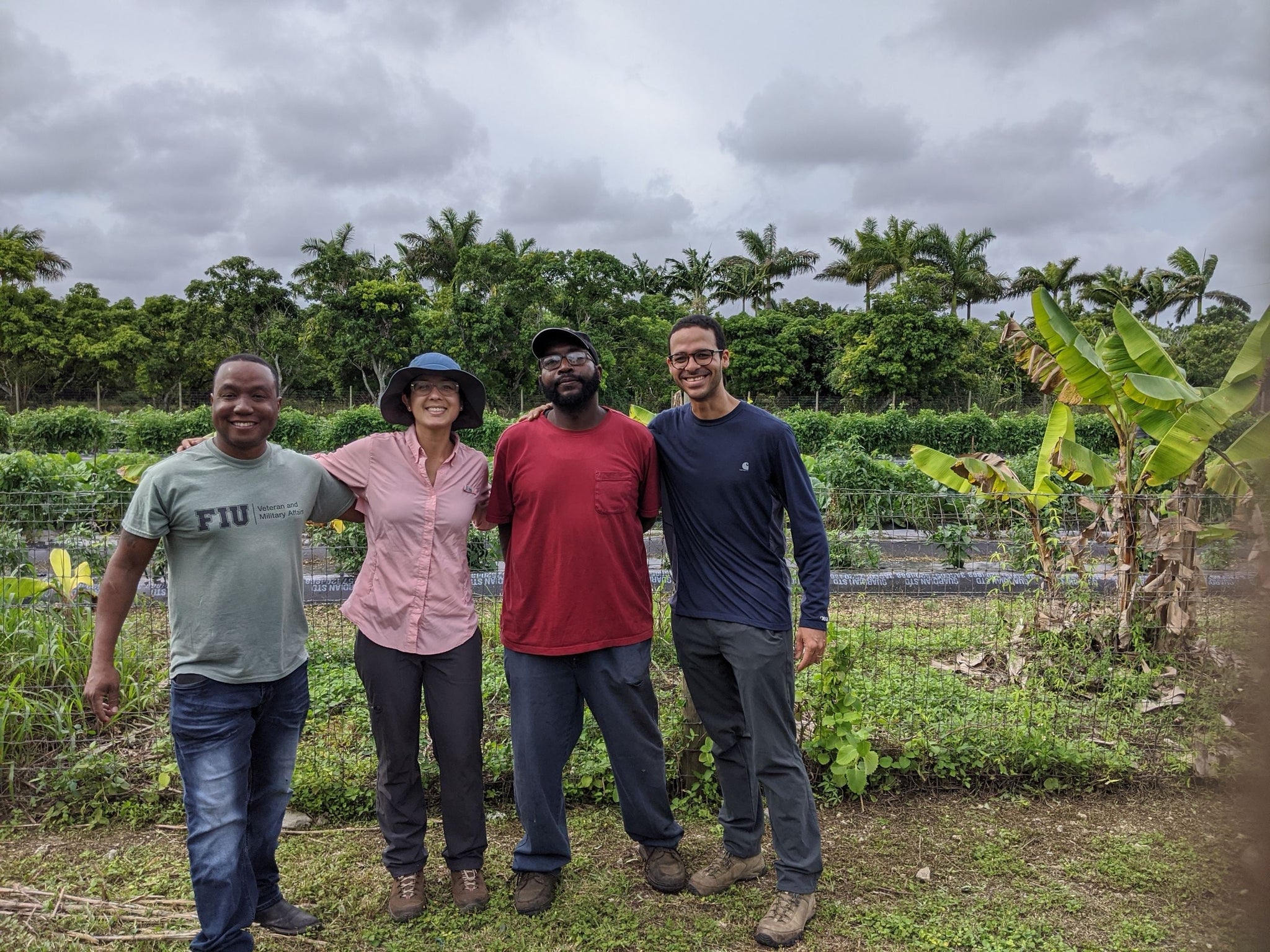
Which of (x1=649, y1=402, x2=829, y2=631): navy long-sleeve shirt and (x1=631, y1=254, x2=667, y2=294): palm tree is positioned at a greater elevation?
(x1=631, y1=254, x2=667, y2=294): palm tree

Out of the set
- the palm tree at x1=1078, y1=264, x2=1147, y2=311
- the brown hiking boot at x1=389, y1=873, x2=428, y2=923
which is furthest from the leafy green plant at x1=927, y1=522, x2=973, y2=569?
the palm tree at x1=1078, y1=264, x2=1147, y2=311

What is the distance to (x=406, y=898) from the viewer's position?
3.10 meters

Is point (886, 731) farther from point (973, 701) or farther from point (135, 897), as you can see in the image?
point (135, 897)

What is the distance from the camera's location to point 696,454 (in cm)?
312

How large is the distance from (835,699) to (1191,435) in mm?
2825

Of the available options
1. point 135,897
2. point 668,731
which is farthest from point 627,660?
point 135,897

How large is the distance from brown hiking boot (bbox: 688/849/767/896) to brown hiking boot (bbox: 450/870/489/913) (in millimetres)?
775

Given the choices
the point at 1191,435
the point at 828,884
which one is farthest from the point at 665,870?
the point at 1191,435

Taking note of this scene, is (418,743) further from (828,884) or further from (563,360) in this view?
(828,884)

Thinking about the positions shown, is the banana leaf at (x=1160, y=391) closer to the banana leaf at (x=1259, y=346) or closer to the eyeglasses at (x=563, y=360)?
the eyeglasses at (x=563, y=360)

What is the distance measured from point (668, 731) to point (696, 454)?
1.54 meters

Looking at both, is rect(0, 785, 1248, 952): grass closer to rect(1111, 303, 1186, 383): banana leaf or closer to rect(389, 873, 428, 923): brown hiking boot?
rect(389, 873, 428, 923): brown hiking boot

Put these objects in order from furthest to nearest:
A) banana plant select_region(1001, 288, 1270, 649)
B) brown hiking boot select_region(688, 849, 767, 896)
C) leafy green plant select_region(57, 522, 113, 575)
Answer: leafy green plant select_region(57, 522, 113, 575)
banana plant select_region(1001, 288, 1270, 649)
brown hiking boot select_region(688, 849, 767, 896)

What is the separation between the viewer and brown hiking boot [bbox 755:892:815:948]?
2.96m
